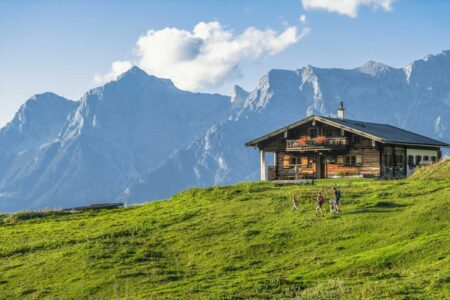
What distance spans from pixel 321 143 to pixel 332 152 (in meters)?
2.19

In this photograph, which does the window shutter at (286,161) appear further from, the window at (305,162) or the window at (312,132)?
the window at (312,132)

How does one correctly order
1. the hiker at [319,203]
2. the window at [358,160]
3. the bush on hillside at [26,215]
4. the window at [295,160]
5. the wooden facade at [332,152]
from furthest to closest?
the window at [295,160] < the window at [358,160] < the wooden facade at [332,152] < the bush on hillside at [26,215] < the hiker at [319,203]

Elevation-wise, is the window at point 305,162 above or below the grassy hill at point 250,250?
above

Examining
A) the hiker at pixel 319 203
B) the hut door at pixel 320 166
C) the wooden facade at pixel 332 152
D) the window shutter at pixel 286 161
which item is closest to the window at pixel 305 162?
the wooden facade at pixel 332 152

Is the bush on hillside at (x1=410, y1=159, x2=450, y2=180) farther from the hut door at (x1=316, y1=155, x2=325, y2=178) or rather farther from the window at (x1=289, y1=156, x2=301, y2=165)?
the window at (x1=289, y1=156, x2=301, y2=165)

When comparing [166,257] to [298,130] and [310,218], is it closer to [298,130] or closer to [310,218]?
[310,218]

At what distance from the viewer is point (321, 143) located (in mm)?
71125

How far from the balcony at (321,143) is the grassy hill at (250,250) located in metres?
20.3

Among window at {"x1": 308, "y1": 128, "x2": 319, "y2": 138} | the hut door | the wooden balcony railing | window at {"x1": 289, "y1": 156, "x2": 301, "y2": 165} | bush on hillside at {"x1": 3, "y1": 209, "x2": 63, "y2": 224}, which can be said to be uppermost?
window at {"x1": 308, "y1": 128, "x2": 319, "y2": 138}

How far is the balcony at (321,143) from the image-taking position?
7044cm

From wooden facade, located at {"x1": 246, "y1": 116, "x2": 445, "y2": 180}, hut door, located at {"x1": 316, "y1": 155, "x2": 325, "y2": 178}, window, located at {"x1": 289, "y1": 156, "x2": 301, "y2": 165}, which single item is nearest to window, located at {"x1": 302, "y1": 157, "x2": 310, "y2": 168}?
wooden facade, located at {"x1": 246, "y1": 116, "x2": 445, "y2": 180}

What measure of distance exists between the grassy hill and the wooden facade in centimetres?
1929

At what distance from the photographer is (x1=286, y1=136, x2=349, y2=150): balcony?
231 ft

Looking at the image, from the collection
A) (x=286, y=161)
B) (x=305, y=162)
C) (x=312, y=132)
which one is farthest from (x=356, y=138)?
(x=286, y=161)
